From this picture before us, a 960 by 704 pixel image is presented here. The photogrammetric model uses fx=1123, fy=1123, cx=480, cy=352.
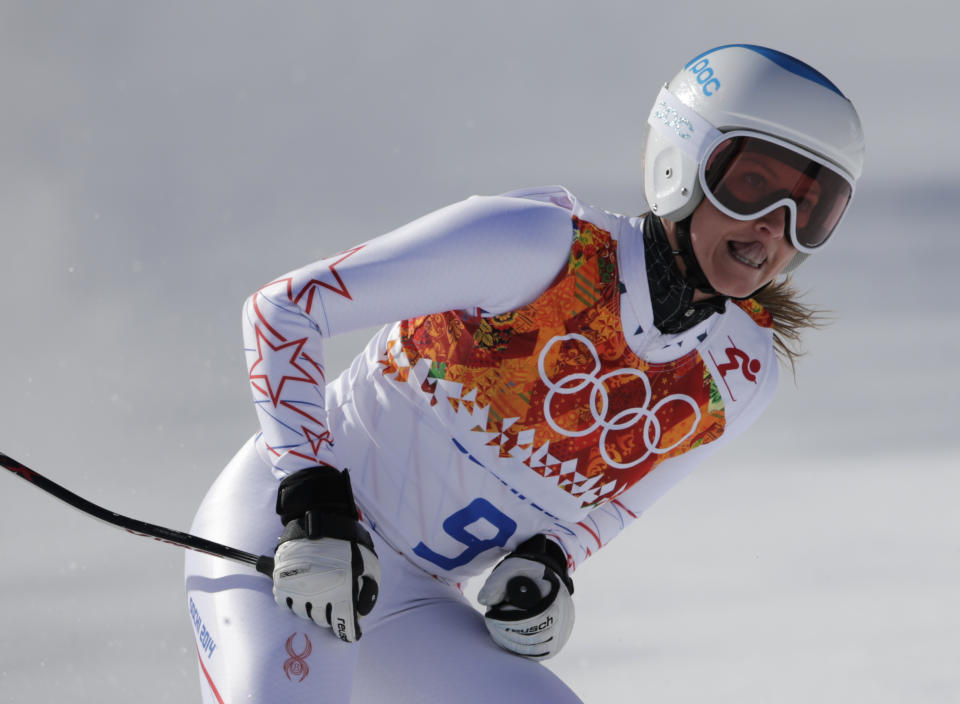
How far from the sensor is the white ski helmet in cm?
254

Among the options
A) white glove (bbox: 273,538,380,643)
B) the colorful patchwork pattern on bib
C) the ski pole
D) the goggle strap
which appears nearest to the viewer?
white glove (bbox: 273,538,380,643)

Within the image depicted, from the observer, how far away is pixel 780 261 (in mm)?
2578

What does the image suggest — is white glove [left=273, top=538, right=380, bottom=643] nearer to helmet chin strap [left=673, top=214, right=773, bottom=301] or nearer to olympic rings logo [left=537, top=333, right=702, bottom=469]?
olympic rings logo [left=537, top=333, right=702, bottom=469]

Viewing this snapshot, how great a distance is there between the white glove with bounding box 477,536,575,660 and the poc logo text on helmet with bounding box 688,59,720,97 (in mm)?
1161

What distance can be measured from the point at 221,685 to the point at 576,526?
97 cm

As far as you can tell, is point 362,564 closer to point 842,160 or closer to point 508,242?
point 508,242

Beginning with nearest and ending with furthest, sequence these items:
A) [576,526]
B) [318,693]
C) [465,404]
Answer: [318,693], [465,404], [576,526]

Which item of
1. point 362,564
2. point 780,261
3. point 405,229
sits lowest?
point 362,564

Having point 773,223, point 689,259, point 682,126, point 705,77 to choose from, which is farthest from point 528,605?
point 705,77

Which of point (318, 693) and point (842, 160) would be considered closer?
point (318, 693)

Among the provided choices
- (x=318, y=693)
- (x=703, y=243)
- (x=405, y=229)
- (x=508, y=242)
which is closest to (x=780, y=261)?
(x=703, y=243)

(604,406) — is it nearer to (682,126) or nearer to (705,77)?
(682,126)

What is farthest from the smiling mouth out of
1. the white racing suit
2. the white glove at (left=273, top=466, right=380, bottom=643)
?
the white glove at (left=273, top=466, right=380, bottom=643)

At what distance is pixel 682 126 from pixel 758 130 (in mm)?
195
